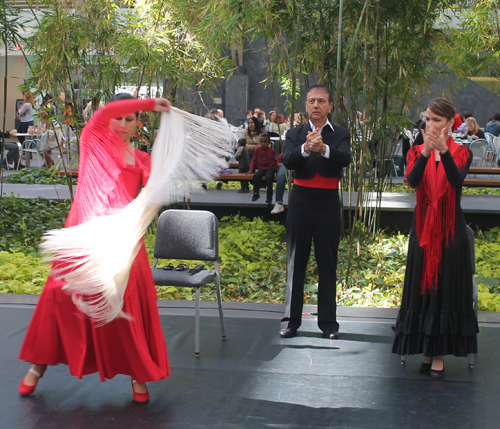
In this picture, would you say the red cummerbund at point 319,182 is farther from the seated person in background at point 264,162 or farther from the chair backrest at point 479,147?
the chair backrest at point 479,147

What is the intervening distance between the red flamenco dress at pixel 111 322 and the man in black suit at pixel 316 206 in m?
1.15

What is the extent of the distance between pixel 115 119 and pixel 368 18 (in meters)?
2.66

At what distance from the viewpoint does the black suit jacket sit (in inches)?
132

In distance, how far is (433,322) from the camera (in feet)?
9.49

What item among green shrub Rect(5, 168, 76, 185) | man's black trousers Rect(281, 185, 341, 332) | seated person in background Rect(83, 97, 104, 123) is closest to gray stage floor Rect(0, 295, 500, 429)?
man's black trousers Rect(281, 185, 341, 332)

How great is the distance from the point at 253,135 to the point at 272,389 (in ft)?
21.5

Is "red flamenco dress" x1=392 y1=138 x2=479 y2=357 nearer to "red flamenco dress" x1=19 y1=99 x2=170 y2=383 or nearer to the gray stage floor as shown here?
the gray stage floor

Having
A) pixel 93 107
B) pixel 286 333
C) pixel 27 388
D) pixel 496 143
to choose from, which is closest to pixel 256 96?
pixel 496 143

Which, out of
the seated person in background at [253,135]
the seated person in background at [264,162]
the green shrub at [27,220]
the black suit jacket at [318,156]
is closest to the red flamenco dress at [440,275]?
the black suit jacket at [318,156]

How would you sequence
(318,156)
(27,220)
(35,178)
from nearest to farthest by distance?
(318,156) → (27,220) → (35,178)

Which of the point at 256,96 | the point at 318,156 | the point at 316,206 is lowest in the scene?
the point at 316,206

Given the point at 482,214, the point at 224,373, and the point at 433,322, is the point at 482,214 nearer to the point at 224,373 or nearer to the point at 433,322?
the point at 433,322

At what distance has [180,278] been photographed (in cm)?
329

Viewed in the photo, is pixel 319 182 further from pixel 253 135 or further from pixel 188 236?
pixel 253 135
